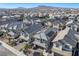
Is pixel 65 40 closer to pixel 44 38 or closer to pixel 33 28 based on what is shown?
pixel 44 38

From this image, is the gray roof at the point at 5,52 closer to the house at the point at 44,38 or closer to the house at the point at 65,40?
the house at the point at 44,38

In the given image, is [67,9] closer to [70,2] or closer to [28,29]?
[70,2]

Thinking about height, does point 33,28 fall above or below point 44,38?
above

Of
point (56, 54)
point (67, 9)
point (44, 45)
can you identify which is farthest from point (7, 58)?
point (67, 9)

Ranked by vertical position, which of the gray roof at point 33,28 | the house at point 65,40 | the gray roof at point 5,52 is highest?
the gray roof at point 33,28

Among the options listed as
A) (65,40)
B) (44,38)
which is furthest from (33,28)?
(65,40)

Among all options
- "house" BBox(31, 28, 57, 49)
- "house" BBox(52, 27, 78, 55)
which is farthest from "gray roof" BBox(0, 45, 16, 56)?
"house" BBox(52, 27, 78, 55)

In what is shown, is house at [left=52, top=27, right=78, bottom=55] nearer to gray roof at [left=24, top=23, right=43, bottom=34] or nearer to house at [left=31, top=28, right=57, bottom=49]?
house at [left=31, top=28, right=57, bottom=49]

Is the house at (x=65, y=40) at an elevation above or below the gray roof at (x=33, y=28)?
below

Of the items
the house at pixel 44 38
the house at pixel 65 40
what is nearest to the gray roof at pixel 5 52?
the house at pixel 44 38

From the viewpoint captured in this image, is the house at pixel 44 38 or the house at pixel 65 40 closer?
the house at pixel 65 40

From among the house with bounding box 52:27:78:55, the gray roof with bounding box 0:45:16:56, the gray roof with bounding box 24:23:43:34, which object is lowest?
the gray roof with bounding box 0:45:16:56
